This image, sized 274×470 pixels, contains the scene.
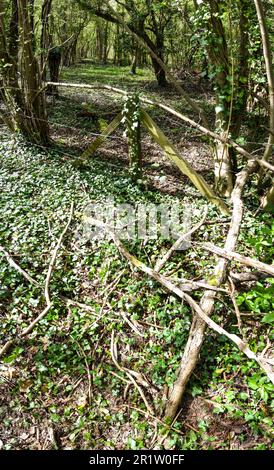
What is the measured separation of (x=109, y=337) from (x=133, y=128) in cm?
332

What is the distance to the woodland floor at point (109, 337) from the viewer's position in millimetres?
3286

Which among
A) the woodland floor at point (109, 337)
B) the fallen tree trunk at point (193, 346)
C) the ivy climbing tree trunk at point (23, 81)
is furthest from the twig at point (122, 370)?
the ivy climbing tree trunk at point (23, 81)

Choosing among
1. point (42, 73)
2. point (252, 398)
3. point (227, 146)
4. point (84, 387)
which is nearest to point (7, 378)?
point (84, 387)

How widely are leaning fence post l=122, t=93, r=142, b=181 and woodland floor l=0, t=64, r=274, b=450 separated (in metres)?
0.26

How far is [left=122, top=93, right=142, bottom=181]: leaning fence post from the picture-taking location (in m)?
5.55

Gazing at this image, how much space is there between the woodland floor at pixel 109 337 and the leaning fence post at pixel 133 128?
26cm

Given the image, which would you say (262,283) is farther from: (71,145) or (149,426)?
(71,145)

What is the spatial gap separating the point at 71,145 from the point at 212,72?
352 centimetres

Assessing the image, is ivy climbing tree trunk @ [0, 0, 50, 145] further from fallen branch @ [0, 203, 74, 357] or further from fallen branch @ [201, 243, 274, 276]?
fallen branch @ [201, 243, 274, 276]

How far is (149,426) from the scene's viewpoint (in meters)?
3.31

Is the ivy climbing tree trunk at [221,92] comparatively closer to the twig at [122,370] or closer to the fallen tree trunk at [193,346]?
the fallen tree trunk at [193,346]

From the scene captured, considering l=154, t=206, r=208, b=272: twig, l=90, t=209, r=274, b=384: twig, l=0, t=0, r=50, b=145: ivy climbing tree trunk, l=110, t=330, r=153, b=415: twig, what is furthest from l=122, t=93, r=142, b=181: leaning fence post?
l=110, t=330, r=153, b=415: twig

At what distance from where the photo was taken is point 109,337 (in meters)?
4.04
